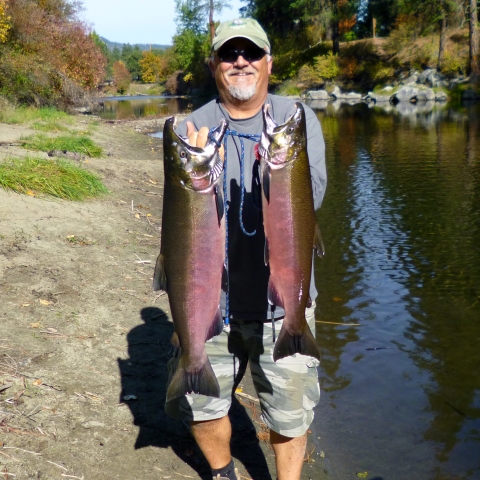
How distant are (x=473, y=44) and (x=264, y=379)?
46.3 m

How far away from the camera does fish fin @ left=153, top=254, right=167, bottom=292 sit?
3018 mm

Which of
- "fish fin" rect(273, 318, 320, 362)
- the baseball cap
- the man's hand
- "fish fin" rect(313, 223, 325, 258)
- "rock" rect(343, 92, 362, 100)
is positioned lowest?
"fish fin" rect(273, 318, 320, 362)

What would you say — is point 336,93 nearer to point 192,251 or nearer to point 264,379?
point 264,379

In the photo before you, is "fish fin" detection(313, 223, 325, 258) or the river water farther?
the river water

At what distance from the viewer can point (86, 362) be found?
4832mm

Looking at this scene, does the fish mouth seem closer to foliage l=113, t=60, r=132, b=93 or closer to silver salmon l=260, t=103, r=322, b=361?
silver salmon l=260, t=103, r=322, b=361

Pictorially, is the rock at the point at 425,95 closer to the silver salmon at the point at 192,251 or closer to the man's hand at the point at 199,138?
the man's hand at the point at 199,138

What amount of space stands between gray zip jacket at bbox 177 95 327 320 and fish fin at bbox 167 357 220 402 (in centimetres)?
39

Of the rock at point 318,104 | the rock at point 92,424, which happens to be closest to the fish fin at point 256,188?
the rock at point 92,424

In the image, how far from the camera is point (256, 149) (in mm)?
3199

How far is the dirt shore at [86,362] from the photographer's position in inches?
148

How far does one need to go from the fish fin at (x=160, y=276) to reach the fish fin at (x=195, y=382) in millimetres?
400

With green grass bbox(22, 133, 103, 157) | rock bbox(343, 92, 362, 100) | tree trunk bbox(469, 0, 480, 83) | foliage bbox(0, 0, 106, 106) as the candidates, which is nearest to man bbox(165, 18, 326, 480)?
green grass bbox(22, 133, 103, 157)

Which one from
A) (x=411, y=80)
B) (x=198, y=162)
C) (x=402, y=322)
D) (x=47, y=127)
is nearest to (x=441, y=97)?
(x=411, y=80)
